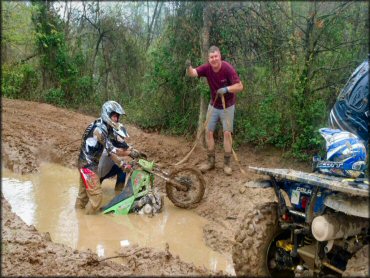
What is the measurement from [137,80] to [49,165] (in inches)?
252

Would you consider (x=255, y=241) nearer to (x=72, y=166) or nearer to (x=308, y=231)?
(x=308, y=231)

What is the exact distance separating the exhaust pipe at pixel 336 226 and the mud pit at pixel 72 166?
5.50 ft

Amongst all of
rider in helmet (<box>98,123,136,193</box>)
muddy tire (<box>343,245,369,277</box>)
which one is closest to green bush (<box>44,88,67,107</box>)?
rider in helmet (<box>98,123,136,193</box>)

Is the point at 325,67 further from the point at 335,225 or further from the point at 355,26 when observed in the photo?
the point at 335,225

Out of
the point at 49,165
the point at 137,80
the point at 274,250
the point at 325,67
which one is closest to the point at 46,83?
the point at 137,80

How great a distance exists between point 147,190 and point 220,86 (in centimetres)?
218

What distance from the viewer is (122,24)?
15.8m

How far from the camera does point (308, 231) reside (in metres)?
3.54

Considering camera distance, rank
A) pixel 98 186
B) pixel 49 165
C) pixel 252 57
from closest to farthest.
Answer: pixel 98 186 → pixel 252 57 → pixel 49 165

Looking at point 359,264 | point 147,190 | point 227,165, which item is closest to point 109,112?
point 147,190

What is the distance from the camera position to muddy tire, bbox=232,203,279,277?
12.1 ft

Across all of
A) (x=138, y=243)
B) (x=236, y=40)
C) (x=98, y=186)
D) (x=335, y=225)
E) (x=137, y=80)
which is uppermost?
(x=236, y=40)

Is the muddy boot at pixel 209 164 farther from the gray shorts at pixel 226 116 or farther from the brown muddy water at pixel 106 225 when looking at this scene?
the brown muddy water at pixel 106 225

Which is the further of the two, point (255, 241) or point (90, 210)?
point (90, 210)
